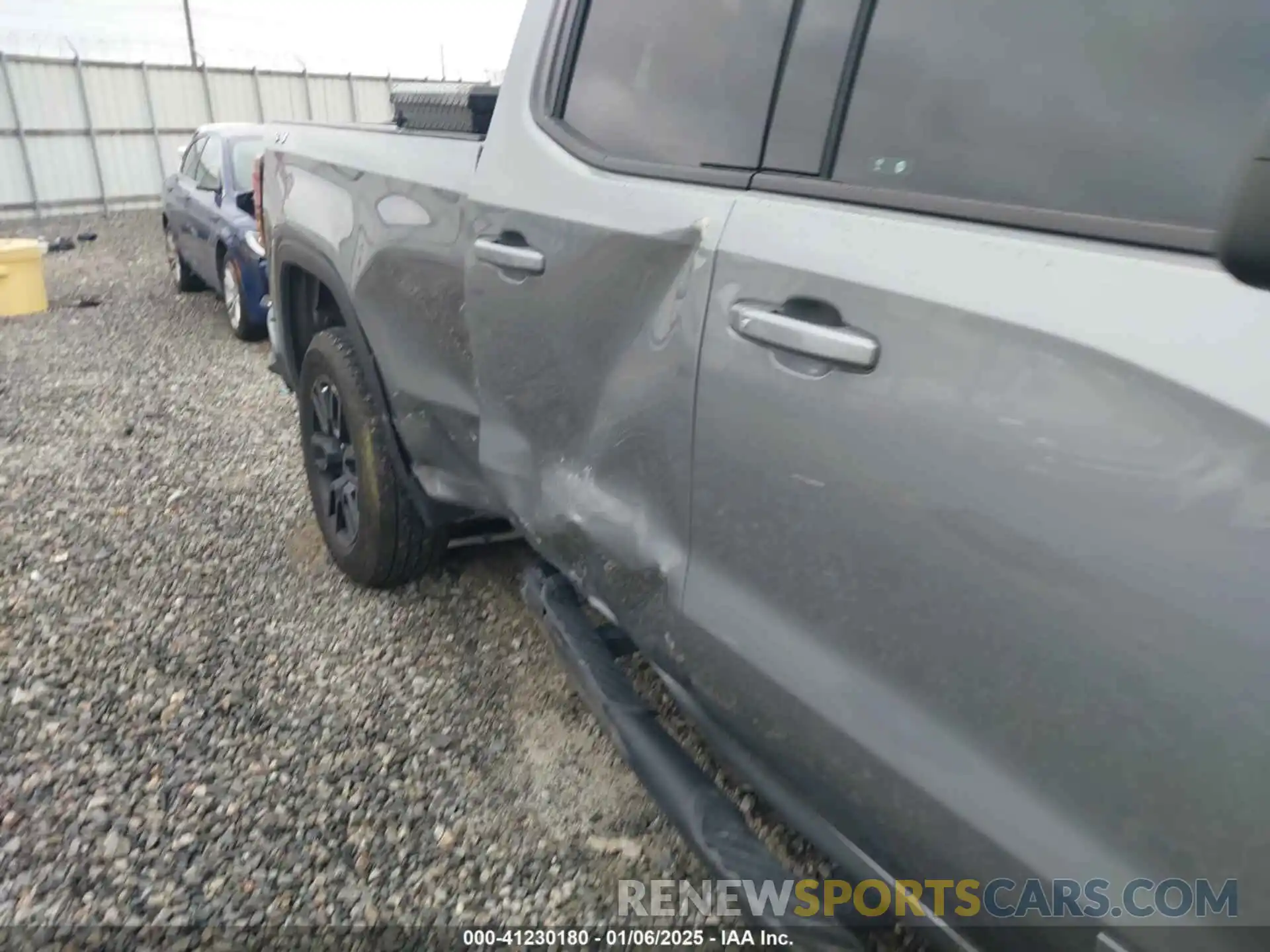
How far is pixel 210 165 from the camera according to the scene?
8.48m

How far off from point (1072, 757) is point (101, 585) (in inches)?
142

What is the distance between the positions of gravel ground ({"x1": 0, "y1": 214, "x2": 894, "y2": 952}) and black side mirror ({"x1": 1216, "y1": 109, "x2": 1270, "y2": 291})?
182 centimetres

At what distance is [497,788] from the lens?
2.56 metres

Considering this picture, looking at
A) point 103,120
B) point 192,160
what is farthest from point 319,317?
point 103,120

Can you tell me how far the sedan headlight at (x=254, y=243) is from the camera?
7137mm

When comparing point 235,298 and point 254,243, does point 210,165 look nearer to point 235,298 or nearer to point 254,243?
point 235,298

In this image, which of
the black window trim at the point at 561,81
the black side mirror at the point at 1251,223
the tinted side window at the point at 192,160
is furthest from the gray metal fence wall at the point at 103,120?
the black side mirror at the point at 1251,223

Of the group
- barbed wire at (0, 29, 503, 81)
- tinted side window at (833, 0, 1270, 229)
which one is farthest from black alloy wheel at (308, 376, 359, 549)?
barbed wire at (0, 29, 503, 81)

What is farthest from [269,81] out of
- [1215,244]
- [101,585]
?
[1215,244]

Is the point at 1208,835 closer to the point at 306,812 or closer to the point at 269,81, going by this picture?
the point at 306,812

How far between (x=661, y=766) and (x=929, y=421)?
1027mm

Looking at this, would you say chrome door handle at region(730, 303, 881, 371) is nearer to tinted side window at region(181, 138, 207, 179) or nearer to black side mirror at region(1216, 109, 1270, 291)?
black side mirror at region(1216, 109, 1270, 291)

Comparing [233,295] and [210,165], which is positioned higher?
[210,165]

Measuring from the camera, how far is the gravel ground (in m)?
2.24
